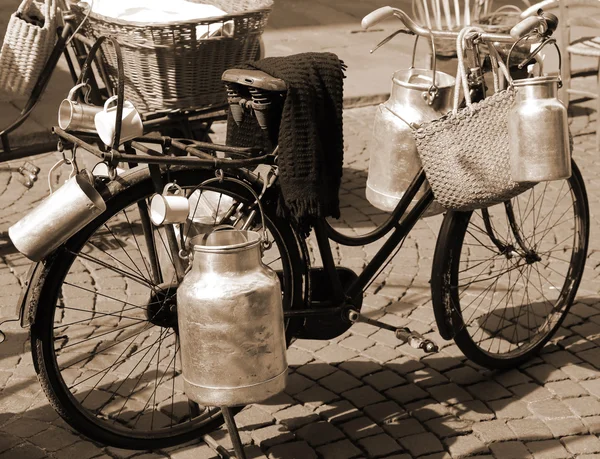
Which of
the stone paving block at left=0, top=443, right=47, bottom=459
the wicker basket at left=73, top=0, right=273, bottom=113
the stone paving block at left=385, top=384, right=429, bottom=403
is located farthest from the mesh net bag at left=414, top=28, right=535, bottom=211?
the stone paving block at left=0, top=443, right=47, bottom=459

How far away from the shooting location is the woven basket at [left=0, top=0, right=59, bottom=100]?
4.71 meters

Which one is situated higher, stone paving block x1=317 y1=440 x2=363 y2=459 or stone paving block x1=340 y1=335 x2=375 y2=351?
stone paving block x1=340 y1=335 x2=375 y2=351

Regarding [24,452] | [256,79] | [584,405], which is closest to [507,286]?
[584,405]

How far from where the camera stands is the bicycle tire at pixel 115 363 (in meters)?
2.98

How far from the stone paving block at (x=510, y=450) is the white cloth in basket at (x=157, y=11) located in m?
2.21

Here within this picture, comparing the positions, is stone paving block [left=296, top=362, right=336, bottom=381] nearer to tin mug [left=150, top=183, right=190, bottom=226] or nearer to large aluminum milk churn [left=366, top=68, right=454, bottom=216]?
large aluminum milk churn [left=366, top=68, right=454, bottom=216]

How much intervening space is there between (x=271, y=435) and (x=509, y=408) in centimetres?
98

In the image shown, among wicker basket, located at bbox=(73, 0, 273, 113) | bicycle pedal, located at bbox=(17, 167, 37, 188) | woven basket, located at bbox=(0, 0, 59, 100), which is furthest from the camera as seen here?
bicycle pedal, located at bbox=(17, 167, 37, 188)

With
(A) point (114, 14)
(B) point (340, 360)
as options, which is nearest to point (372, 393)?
(B) point (340, 360)

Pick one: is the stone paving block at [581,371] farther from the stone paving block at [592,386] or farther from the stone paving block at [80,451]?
the stone paving block at [80,451]

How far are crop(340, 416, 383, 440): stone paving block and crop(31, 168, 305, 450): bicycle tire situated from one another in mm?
508

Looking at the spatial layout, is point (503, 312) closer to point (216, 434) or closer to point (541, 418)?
point (541, 418)

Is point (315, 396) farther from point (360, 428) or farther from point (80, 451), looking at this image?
point (80, 451)

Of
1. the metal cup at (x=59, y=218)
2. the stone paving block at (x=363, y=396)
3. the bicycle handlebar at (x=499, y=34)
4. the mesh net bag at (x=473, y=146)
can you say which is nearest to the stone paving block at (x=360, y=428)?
the stone paving block at (x=363, y=396)
